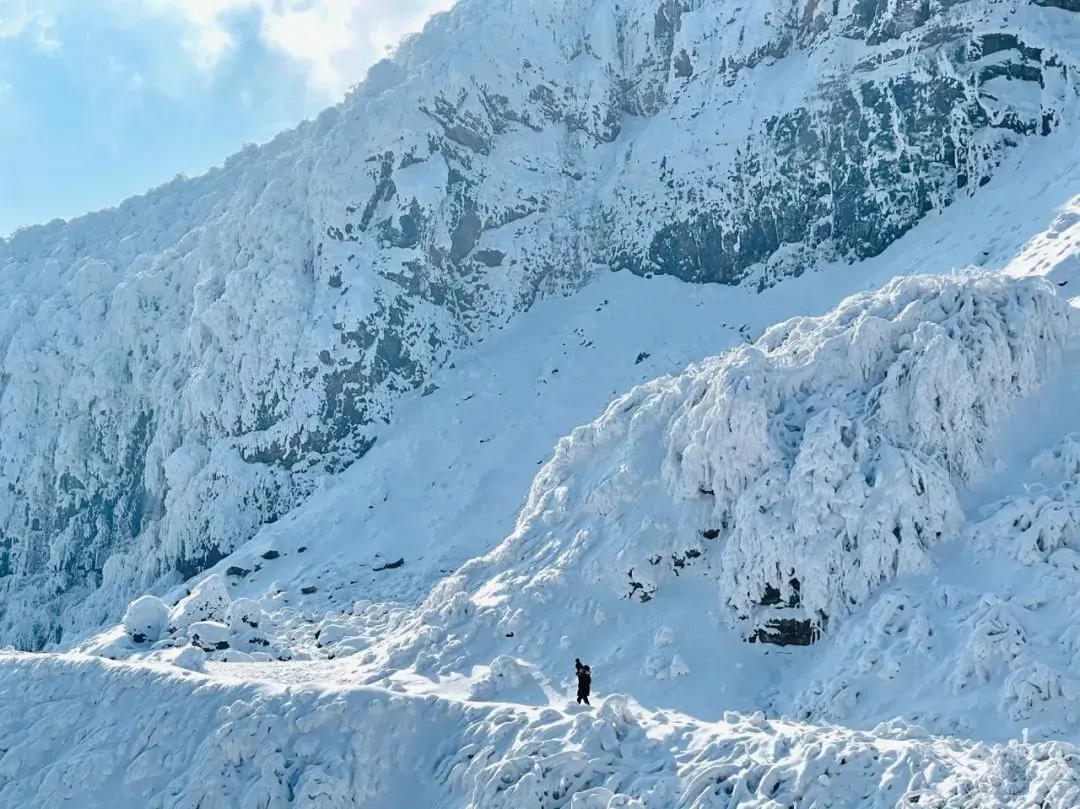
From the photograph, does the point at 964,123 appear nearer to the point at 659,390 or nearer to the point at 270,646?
the point at 659,390

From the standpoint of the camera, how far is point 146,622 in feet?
135

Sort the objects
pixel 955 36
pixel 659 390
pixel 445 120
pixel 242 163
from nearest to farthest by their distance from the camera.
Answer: pixel 659 390
pixel 955 36
pixel 445 120
pixel 242 163

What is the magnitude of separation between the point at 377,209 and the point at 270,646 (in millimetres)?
38846

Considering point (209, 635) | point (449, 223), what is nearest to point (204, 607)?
point (209, 635)

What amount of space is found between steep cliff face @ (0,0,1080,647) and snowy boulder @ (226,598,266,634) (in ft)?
68.2

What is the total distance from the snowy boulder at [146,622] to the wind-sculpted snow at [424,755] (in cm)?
710

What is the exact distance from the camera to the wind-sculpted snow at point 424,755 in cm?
1902

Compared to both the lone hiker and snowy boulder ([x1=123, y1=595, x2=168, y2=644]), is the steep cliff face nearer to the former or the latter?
snowy boulder ([x1=123, y1=595, x2=168, y2=644])

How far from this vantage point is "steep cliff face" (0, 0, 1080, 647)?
204 feet

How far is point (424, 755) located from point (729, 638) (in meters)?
8.55

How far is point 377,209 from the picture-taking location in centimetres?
7256

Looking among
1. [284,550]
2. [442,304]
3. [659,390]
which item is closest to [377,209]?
[442,304]

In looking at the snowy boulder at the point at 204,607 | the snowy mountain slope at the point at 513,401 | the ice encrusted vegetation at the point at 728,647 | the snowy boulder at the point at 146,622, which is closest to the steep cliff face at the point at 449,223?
the snowy mountain slope at the point at 513,401

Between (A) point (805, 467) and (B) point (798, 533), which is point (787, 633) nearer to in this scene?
(B) point (798, 533)
